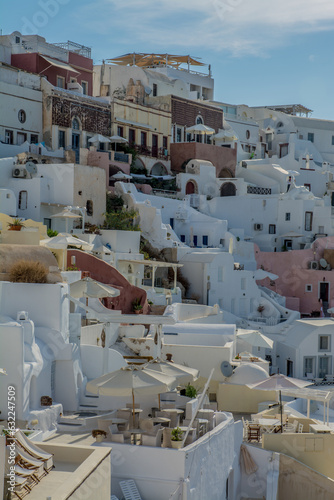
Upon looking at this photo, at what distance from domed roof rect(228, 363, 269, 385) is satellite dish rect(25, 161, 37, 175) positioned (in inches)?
622

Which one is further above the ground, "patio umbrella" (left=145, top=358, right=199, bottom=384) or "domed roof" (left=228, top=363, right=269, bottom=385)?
"patio umbrella" (left=145, top=358, right=199, bottom=384)

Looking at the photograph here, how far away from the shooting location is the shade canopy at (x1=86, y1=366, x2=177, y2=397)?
51.0 feet

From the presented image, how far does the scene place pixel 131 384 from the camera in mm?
15578

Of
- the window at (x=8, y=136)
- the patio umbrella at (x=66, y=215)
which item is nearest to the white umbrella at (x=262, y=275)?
the patio umbrella at (x=66, y=215)

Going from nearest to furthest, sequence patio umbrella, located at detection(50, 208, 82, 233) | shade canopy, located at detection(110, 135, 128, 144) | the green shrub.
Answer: the green shrub
patio umbrella, located at detection(50, 208, 82, 233)
shade canopy, located at detection(110, 135, 128, 144)

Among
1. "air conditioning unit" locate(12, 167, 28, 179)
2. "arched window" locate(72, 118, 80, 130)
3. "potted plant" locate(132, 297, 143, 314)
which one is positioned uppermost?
"arched window" locate(72, 118, 80, 130)

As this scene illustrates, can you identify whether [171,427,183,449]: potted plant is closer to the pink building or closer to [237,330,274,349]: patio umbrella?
[237,330,274,349]: patio umbrella

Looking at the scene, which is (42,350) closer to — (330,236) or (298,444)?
(298,444)

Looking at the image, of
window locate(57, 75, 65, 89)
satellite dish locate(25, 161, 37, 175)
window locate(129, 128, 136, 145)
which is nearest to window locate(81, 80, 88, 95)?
window locate(57, 75, 65, 89)

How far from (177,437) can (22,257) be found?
28.3 ft

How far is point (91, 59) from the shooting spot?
51.2 meters

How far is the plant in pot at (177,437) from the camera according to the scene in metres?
14.8

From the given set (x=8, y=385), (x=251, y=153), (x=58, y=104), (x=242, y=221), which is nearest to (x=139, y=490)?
(x=8, y=385)

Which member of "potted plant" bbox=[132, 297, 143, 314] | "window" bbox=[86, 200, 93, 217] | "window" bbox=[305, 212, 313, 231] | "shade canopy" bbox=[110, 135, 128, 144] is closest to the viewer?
"potted plant" bbox=[132, 297, 143, 314]
